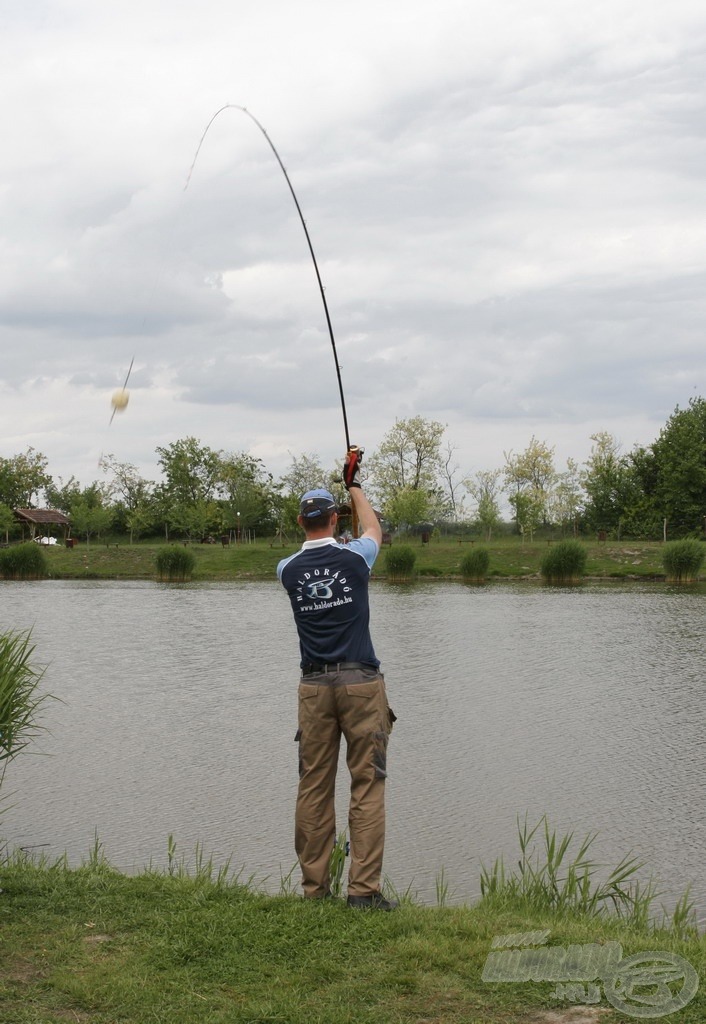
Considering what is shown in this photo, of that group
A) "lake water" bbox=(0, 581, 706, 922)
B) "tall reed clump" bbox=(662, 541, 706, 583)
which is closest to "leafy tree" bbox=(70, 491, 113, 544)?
"tall reed clump" bbox=(662, 541, 706, 583)

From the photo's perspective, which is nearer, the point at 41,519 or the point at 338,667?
the point at 338,667

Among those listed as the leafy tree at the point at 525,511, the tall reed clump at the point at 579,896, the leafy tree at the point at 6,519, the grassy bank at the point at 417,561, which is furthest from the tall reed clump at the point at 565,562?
the leafy tree at the point at 6,519

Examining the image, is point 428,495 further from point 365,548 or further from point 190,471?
point 365,548

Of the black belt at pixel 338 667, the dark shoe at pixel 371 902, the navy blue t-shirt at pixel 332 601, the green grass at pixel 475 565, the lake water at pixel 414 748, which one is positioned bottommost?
the lake water at pixel 414 748

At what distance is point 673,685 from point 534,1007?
12398mm

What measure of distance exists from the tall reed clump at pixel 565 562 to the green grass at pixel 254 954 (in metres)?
36.7

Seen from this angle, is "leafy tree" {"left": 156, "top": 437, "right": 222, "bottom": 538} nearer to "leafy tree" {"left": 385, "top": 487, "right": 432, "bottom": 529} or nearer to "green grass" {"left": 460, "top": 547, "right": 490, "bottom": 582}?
"leafy tree" {"left": 385, "top": 487, "right": 432, "bottom": 529}

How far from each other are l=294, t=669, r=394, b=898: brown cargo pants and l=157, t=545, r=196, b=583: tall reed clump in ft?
142

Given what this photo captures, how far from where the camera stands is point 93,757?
11141mm

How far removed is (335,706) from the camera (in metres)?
5.76

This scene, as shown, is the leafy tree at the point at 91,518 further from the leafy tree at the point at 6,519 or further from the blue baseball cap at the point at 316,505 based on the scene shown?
the blue baseball cap at the point at 316,505

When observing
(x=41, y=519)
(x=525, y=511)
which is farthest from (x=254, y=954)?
(x=41, y=519)

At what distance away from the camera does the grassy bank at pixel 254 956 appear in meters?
4.29

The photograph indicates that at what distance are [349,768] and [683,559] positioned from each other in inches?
1483
